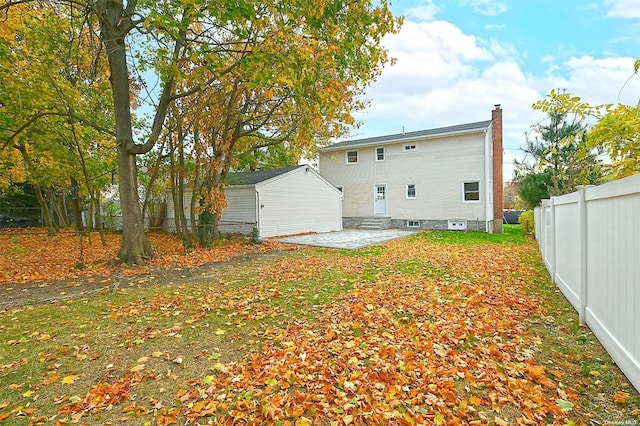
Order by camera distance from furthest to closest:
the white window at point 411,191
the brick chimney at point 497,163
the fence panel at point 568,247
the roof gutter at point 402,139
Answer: the white window at point 411,191
the brick chimney at point 497,163
the roof gutter at point 402,139
the fence panel at point 568,247

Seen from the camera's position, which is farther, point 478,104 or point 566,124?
point 478,104

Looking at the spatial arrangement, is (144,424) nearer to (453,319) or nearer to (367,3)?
(453,319)

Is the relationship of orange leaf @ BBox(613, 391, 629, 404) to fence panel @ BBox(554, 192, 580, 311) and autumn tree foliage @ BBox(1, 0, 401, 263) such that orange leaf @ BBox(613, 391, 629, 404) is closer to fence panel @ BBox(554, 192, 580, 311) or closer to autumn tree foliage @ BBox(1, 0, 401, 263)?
fence panel @ BBox(554, 192, 580, 311)

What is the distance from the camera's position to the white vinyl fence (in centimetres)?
246

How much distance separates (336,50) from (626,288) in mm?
6598

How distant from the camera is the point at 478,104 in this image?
20750 millimetres

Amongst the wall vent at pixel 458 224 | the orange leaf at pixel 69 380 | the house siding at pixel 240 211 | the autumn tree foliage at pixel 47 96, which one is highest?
the autumn tree foliage at pixel 47 96

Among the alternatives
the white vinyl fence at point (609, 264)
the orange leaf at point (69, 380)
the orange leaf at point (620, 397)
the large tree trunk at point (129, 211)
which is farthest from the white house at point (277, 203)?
the orange leaf at point (620, 397)

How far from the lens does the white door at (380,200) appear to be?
22.0 meters

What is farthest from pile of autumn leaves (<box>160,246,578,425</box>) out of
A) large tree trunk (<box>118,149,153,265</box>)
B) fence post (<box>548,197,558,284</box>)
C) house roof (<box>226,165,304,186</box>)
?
house roof (<box>226,165,304,186</box>)

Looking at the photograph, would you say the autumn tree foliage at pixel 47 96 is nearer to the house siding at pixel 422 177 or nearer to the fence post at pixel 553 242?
the fence post at pixel 553 242

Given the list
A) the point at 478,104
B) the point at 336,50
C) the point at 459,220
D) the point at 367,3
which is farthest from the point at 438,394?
the point at 478,104

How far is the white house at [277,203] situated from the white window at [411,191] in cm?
544

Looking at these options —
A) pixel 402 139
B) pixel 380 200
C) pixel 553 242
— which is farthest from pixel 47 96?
pixel 380 200
